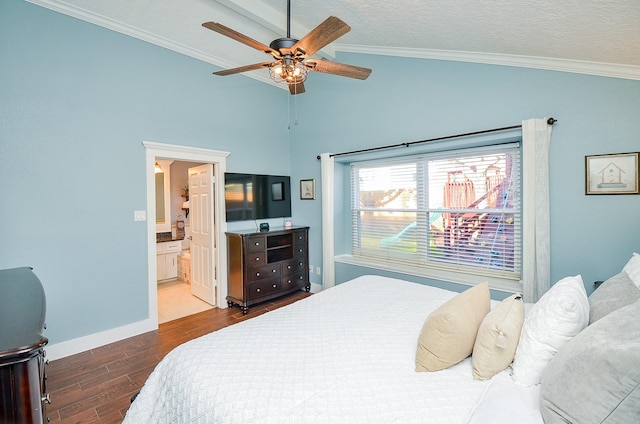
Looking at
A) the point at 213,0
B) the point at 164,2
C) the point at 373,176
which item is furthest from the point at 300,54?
the point at 373,176

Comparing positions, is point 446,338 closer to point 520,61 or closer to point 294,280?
point 520,61

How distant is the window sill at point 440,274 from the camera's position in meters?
2.89

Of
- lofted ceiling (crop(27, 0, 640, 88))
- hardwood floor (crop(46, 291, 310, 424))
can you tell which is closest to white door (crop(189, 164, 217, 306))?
hardwood floor (crop(46, 291, 310, 424))

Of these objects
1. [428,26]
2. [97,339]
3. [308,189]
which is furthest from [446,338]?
[308,189]

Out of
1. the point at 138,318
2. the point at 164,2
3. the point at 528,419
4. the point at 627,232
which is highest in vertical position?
the point at 164,2

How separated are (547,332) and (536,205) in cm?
183

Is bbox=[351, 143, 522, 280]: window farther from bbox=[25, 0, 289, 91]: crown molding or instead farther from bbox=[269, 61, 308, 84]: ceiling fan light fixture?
bbox=[25, 0, 289, 91]: crown molding

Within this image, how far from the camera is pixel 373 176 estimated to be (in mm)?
4117

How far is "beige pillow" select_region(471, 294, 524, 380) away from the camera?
126 cm

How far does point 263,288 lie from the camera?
3969 mm

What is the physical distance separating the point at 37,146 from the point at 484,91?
4.35m

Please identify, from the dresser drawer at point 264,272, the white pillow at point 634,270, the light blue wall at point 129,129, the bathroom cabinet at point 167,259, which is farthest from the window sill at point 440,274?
the bathroom cabinet at point 167,259

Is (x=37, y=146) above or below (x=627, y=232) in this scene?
above

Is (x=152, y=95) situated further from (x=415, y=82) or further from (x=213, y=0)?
(x=415, y=82)
